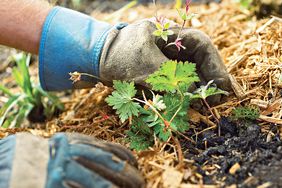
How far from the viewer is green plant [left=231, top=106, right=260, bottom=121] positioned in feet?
5.64

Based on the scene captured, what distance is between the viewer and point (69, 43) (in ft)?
6.41

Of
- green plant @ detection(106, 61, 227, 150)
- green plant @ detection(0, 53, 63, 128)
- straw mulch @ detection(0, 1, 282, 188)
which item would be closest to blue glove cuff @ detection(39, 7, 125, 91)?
straw mulch @ detection(0, 1, 282, 188)

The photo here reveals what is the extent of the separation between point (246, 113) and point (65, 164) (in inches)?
31.7

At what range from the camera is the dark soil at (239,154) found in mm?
1402

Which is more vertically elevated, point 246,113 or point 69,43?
point 69,43

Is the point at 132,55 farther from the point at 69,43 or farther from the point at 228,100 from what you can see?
the point at 228,100

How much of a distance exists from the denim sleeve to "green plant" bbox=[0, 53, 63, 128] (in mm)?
565

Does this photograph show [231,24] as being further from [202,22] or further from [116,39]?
[116,39]

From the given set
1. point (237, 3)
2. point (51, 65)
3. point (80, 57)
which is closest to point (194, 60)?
point (80, 57)

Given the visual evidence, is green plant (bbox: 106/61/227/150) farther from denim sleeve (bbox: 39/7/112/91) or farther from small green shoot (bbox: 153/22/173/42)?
denim sleeve (bbox: 39/7/112/91)

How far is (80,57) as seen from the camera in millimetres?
1934

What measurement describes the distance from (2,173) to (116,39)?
0.82m

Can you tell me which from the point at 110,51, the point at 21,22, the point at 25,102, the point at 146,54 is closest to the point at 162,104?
the point at 146,54

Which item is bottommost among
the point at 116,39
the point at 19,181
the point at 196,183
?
the point at 196,183
